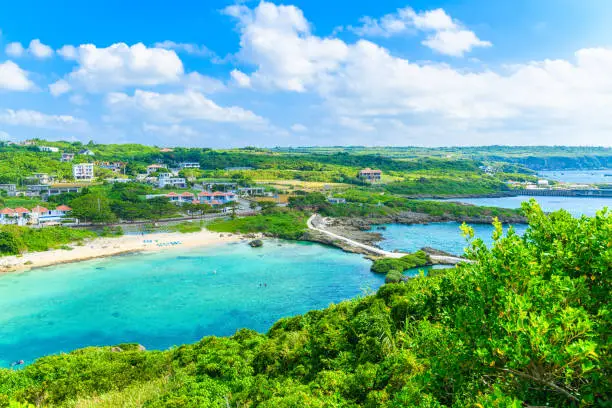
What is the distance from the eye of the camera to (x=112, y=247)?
134 ft

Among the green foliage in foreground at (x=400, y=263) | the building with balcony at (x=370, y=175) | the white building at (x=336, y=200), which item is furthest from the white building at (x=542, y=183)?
the green foliage in foreground at (x=400, y=263)

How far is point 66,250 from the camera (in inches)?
1539

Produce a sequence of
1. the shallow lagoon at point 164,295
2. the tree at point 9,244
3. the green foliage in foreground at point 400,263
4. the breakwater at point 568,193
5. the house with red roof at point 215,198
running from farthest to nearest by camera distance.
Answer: the breakwater at point 568,193 → the house with red roof at point 215,198 → the tree at point 9,244 → the green foliage in foreground at point 400,263 → the shallow lagoon at point 164,295

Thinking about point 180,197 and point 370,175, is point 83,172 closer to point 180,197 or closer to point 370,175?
point 180,197

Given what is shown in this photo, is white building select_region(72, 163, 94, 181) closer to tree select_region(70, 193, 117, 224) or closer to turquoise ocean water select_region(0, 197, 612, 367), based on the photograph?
tree select_region(70, 193, 117, 224)

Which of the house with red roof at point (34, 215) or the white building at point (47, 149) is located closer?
the house with red roof at point (34, 215)

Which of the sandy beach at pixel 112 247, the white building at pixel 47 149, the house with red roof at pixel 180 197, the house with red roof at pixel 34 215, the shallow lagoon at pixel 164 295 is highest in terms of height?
the white building at pixel 47 149

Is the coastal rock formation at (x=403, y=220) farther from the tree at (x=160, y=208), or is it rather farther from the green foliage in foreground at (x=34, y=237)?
the green foliage in foreground at (x=34, y=237)

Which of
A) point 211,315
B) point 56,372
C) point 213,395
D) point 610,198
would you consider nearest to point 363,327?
point 213,395

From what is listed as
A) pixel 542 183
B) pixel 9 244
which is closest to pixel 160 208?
pixel 9 244

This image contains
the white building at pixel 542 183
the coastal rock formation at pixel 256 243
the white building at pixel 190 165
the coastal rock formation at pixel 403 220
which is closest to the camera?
the coastal rock formation at pixel 256 243

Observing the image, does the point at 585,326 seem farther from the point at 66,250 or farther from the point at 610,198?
the point at 610,198

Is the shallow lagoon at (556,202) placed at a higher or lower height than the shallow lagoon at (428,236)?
higher

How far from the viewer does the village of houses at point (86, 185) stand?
46.9 m
